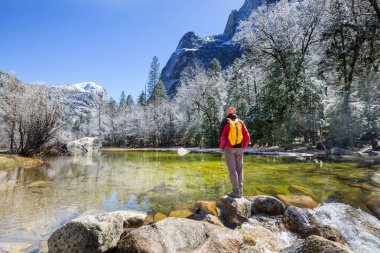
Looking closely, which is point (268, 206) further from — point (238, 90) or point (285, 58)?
point (238, 90)

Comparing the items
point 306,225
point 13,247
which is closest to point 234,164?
point 306,225

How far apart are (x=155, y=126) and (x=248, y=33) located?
1130 inches

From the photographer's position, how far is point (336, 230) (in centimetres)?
503

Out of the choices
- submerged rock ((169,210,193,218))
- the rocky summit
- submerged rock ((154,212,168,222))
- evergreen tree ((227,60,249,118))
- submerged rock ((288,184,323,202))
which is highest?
the rocky summit

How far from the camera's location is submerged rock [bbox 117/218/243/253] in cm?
364

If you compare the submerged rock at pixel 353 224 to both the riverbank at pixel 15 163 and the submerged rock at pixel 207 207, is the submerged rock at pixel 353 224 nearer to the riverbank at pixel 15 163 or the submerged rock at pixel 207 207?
the submerged rock at pixel 207 207

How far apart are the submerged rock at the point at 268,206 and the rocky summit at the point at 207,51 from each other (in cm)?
9298

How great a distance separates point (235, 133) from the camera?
5750mm

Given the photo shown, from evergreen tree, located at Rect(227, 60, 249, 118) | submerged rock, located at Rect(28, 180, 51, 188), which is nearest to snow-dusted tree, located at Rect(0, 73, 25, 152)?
submerged rock, located at Rect(28, 180, 51, 188)

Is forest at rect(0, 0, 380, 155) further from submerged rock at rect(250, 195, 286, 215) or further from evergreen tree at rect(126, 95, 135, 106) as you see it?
evergreen tree at rect(126, 95, 135, 106)

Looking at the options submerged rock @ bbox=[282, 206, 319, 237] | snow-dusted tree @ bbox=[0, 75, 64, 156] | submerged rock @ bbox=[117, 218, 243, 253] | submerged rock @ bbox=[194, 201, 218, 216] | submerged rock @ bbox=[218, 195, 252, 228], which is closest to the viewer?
submerged rock @ bbox=[117, 218, 243, 253]

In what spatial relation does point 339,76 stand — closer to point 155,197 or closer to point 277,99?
point 277,99

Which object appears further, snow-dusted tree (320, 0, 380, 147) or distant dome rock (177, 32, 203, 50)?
distant dome rock (177, 32, 203, 50)

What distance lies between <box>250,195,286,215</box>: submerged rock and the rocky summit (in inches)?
3661
